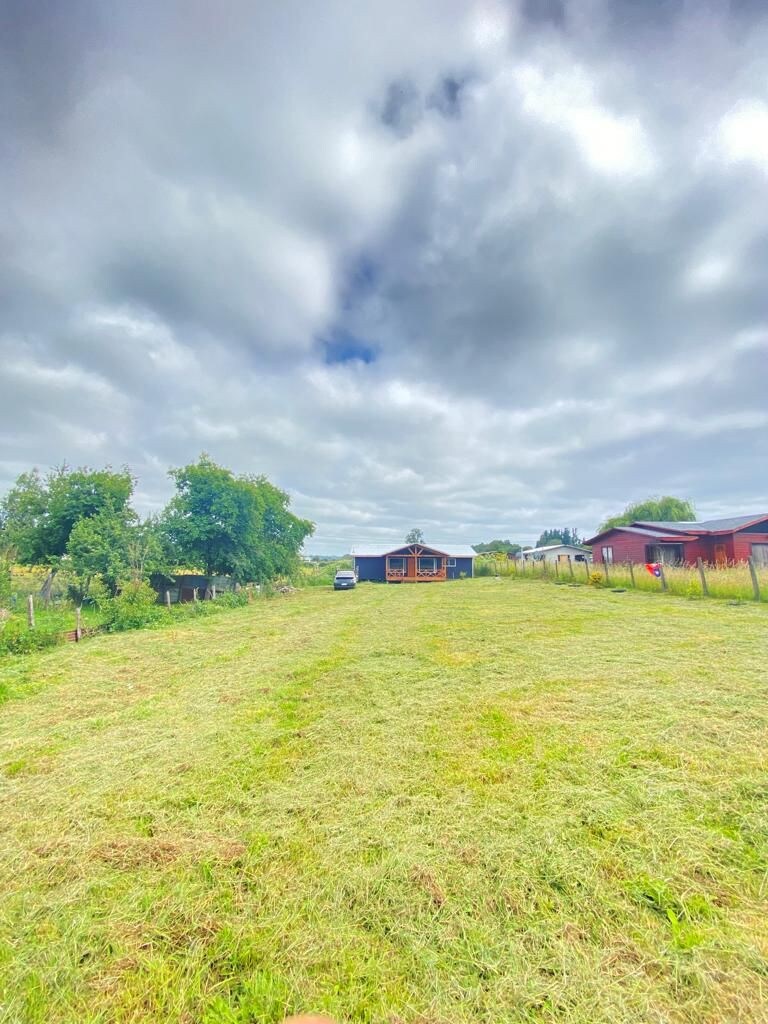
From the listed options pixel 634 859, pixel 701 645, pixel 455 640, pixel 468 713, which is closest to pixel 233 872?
pixel 634 859

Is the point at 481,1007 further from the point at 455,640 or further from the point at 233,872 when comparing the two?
the point at 455,640

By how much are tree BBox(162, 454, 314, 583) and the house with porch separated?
13.0 m

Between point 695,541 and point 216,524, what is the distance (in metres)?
26.7

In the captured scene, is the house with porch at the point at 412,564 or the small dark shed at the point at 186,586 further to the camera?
the house with porch at the point at 412,564

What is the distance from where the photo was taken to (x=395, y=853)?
2354 millimetres

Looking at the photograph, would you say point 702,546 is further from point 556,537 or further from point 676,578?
point 556,537

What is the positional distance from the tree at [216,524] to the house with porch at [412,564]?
1304 centimetres

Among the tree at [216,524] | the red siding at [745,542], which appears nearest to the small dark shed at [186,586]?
the tree at [216,524]

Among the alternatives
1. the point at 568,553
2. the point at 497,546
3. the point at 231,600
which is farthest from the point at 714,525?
the point at 497,546

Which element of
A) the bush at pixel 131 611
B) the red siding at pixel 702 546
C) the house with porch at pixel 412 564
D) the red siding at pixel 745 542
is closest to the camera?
the bush at pixel 131 611

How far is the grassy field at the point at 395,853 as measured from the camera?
5.34 feet

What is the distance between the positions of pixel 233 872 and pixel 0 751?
11.4ft

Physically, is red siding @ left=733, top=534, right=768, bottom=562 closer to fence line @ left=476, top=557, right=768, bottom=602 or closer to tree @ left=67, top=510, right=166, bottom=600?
fence line @ left=476, top=557, right=768, bottom=602

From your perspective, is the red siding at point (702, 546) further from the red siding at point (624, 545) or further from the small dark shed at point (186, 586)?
the small dark shed at point (186, 586)
